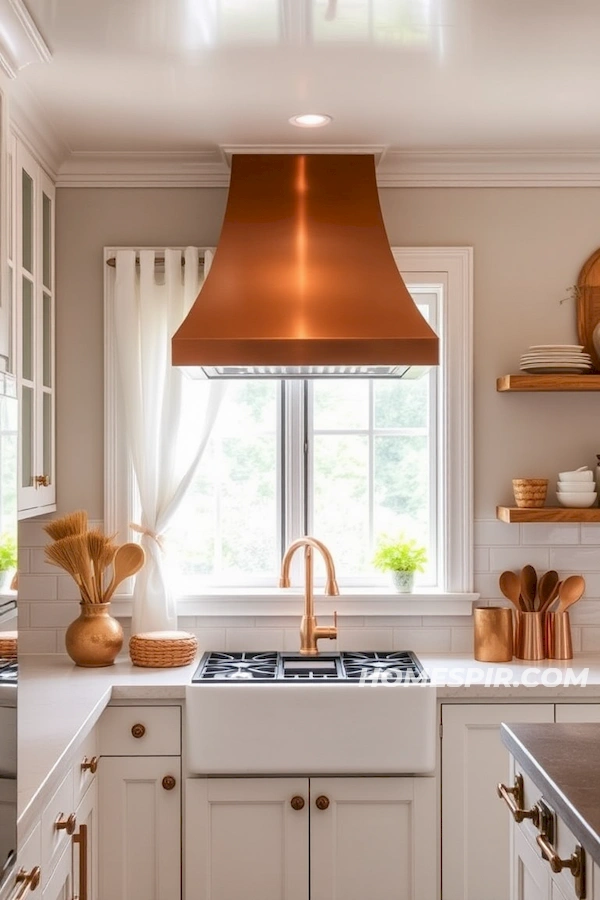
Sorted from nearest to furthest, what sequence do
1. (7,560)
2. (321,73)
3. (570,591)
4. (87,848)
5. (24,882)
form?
(7,560) → (24,882) → (321,73) → (87,848) → (570,591)

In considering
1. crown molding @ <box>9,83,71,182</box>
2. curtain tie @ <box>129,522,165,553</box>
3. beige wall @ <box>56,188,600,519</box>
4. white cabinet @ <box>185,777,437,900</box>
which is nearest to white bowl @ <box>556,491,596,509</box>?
beige wall @ <box>56,188,600,519</box>

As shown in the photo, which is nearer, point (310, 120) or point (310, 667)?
point (310, 120)

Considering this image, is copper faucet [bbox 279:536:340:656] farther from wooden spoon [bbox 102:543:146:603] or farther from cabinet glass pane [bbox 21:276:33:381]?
cabinet glass pane [bbox 21:276:33:381]

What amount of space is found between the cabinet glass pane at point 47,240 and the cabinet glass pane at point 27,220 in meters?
0.21

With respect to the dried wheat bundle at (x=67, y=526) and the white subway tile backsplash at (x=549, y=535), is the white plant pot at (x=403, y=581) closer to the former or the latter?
the white subway tile backsplash at (x=549, y=535)

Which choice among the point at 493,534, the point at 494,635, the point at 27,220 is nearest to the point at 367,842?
the point at 494,635

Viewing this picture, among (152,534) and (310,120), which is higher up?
(310,120)

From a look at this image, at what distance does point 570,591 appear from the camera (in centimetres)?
331

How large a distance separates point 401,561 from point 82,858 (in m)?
1.47

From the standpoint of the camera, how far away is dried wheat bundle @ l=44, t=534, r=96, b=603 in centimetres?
308

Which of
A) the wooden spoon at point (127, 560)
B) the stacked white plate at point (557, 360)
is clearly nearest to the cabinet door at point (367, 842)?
the wooden spoon at point (127, 560)

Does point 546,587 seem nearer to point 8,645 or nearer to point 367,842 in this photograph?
point 367,842

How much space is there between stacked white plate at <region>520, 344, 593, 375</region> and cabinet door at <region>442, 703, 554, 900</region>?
1.17 meters

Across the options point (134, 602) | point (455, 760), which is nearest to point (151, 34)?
point (134, 602)
